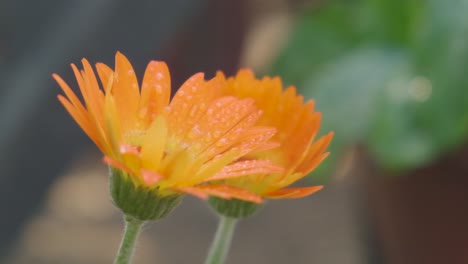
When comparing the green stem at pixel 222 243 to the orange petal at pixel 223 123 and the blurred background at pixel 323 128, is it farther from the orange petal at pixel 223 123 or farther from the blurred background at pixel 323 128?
the blurred background at pixel 323 128

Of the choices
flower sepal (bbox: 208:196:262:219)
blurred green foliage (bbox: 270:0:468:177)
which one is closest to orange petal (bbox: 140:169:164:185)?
flower sepal (bbox: 208:196:262:219)

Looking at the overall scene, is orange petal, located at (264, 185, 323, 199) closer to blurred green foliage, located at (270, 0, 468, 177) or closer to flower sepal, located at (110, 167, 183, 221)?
flower sepal, located at (110, 167, 183, 221)

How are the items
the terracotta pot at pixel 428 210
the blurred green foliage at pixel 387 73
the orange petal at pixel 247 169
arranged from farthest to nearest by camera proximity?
the terracotta pot at pixel 428 210, the blurred green foliage at pixel 387 73, the orange petal at pixel 247 169

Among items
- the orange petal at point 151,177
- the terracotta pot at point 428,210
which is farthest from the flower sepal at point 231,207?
the terracotta pot at point 428,210

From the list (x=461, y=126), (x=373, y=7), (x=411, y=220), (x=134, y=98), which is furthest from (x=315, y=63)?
(x=134, y=98)

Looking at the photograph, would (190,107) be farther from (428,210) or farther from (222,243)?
(428,210)

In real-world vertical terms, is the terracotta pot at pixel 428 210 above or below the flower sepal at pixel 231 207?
above

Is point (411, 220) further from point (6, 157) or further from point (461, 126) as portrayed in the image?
point (6, 157)
